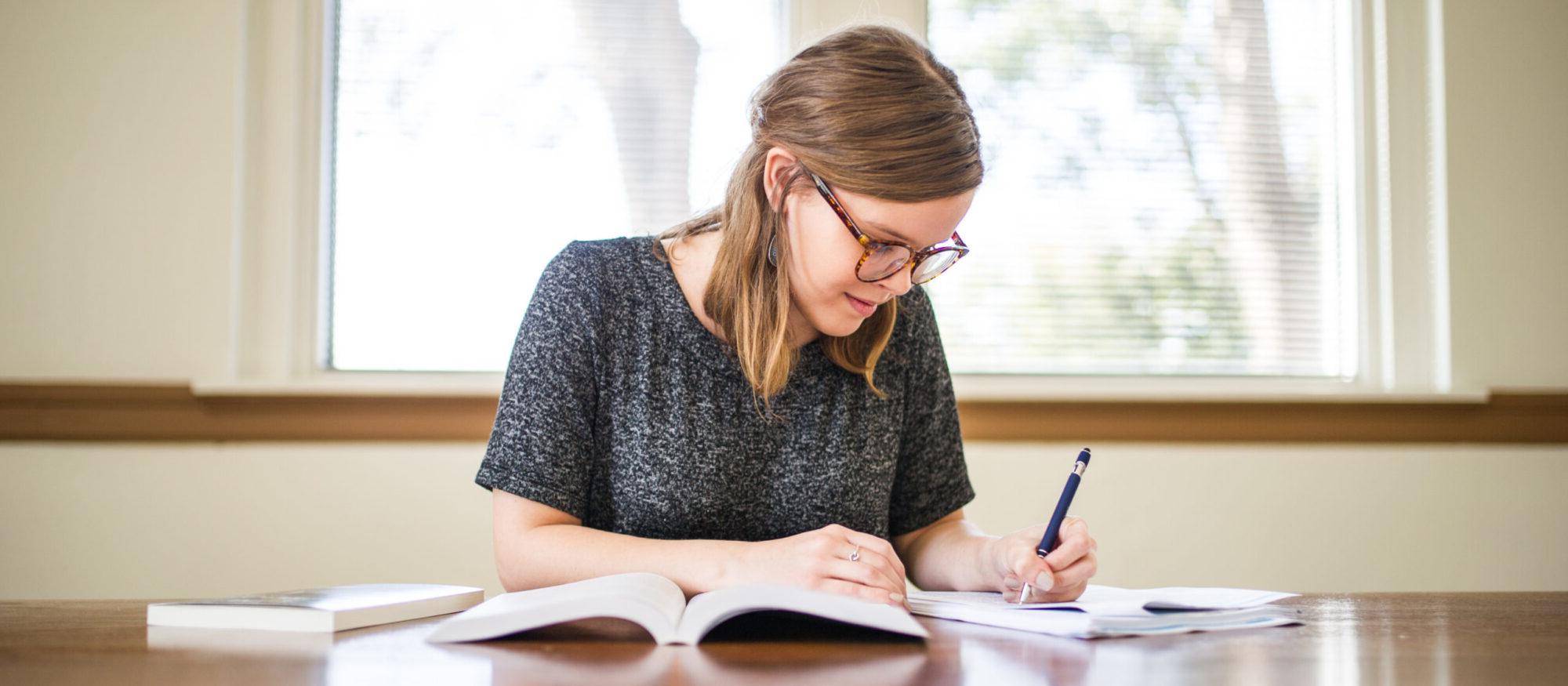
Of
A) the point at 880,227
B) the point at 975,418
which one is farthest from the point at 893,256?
the point at 975,418

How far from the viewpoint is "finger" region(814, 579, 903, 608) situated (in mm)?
914

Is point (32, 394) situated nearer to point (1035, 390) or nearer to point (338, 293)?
point (338, 293)

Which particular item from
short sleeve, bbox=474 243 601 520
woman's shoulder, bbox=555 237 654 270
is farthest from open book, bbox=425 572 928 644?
woman's shoulder, bbox=555 237 654 270

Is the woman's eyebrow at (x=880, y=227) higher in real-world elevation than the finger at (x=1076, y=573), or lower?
higher

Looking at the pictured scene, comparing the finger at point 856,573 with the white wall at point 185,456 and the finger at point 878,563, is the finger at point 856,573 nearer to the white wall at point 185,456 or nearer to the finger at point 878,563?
the finger at point 878,563

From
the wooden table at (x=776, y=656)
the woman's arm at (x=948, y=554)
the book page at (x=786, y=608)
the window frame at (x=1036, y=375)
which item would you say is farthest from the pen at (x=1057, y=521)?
the window frame at (x=1036, y=375)

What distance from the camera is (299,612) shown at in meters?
0.82

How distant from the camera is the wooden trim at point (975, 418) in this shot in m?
1.87

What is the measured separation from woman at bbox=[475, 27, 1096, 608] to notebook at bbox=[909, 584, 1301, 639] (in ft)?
0.25

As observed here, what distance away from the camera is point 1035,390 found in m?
1.99

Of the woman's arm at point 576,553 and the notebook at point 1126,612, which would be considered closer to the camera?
the notebook at point 1126,612

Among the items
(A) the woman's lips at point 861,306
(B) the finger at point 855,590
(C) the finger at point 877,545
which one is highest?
(A) the woman's lips at point 861,306

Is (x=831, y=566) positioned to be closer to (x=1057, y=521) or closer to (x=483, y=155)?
(x=1057, y=521)

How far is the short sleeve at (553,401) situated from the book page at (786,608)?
1.35 ft
